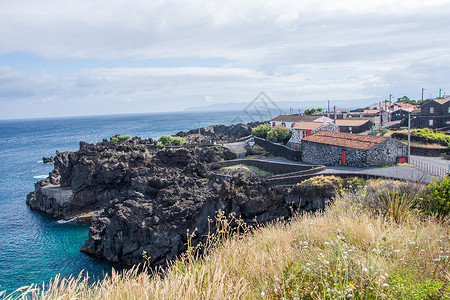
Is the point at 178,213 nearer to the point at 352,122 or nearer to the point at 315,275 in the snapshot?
the point at 315,275

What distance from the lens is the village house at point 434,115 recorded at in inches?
1906

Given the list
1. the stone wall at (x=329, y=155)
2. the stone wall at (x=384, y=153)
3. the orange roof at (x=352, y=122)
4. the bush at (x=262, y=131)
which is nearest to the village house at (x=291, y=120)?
the bush at (x=262, y=131)

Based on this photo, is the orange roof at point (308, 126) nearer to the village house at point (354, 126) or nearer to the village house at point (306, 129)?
the village house at point (306, 129)

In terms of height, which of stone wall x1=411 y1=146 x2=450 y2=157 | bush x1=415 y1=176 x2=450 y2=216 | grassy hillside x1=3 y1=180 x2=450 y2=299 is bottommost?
stone wall x1=411 y1=146 x2=450 y2=157

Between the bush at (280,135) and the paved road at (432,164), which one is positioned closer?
the paved road at (432,164)

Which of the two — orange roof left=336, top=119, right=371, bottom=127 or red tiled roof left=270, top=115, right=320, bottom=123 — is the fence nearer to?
orange roof left=336, top=119, right=371, bottom=127

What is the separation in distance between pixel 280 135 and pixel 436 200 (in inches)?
1575

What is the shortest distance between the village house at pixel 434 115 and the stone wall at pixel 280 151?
967 inches

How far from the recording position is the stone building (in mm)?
29344

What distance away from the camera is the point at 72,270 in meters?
24.3

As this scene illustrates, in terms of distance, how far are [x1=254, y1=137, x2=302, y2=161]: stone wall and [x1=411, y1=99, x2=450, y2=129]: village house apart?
A: 2457 cm

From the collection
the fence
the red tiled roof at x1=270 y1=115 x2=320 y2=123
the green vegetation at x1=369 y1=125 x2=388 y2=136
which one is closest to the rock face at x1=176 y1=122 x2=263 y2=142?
the red tiled roof at x1=270 y1=115 x2=320 y2=123

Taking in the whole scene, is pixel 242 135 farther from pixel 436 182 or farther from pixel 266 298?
pixel 266 298

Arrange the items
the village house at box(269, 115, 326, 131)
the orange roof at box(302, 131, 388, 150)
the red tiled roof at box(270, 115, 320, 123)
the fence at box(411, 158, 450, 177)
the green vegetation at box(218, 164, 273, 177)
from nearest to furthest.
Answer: the fence at box(411, 158, 450, 177), the orange roof at box(302, 131, 388, 150), the green vegetation at box(218, 164, 273, 177), the red tiled roof at box(270, 115, 320, 123), the village house at box(269, 115, 326, 131)
